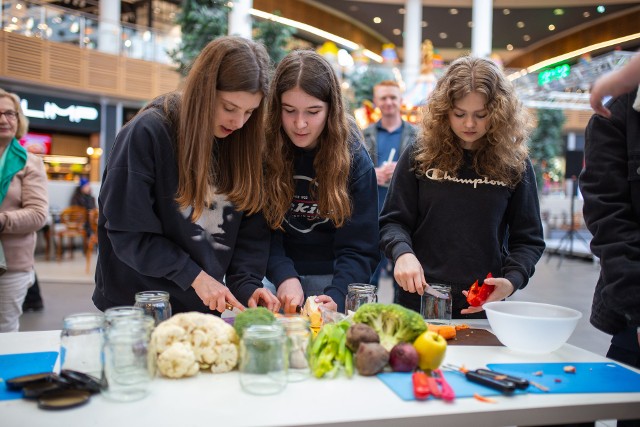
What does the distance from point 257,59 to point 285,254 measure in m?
0.70

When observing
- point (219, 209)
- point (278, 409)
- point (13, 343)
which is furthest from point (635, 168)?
point (13, 343)

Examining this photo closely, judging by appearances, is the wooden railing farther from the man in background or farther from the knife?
the knife

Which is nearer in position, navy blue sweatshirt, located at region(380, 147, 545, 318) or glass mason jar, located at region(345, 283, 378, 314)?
glass mason jar, located at region(345, 283, 378, 314)

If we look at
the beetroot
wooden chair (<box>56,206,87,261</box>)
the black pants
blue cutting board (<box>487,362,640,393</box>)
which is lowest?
the black pants

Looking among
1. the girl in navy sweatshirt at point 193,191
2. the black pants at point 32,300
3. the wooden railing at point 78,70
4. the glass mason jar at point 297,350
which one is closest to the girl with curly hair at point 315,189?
the girl in navy sweatshirt at point 193,191

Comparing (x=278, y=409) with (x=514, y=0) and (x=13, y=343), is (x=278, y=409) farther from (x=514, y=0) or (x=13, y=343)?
(x=514, y=0)

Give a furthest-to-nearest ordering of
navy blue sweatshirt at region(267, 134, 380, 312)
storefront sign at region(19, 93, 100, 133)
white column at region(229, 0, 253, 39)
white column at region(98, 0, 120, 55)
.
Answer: storefront sign at region(19, 93, 100, 133)
white column at region(98, 0, 120, 55)
white column at region(229, 0, 253, 39)
navy blue sweatshirt at region(267, 134, 380, 312)

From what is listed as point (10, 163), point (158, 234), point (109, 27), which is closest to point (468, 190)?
point (158, 234)

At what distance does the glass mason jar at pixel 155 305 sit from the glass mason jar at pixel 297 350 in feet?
1.08

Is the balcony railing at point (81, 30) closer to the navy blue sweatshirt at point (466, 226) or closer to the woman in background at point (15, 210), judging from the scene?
the woman in background at point (15, 210)

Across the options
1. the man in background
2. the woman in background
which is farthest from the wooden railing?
the woman in background

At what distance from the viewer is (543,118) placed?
1434 cm

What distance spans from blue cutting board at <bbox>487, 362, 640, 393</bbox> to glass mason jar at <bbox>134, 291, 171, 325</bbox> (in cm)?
76

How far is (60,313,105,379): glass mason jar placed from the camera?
41.9 inches
